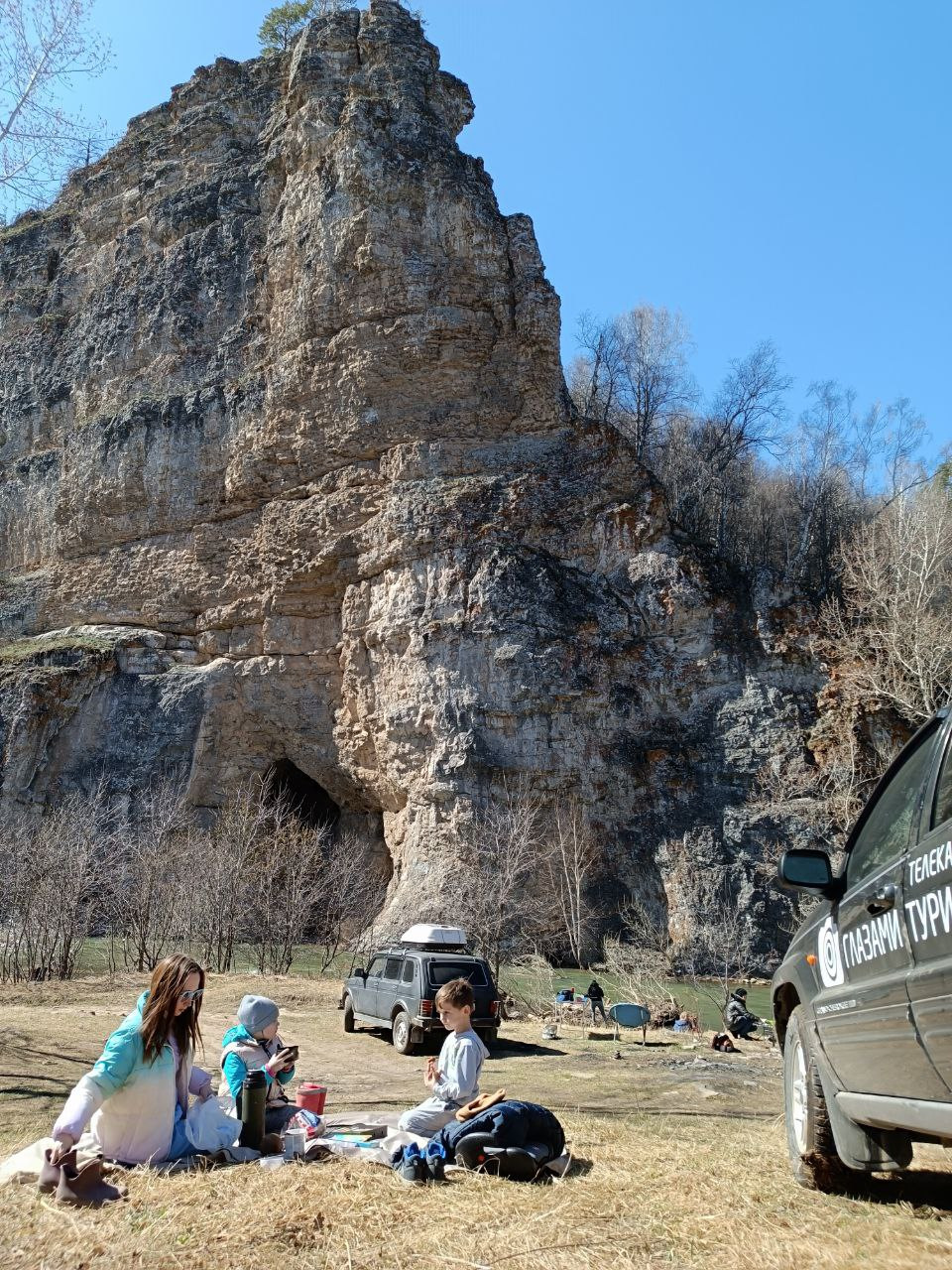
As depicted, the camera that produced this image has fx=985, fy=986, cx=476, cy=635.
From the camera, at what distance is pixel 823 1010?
4.81 m

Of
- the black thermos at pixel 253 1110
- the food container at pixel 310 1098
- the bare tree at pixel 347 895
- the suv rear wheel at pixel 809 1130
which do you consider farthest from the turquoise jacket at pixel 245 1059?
the bare tree at pixel 347 895

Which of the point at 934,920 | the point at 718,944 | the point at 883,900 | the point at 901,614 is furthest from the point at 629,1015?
the point at 901,614

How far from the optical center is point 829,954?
15.9 ft

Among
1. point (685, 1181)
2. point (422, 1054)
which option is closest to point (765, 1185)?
point (685, 1181)

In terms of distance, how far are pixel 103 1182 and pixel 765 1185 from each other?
129 inches

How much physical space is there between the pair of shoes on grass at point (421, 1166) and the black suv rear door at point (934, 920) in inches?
108

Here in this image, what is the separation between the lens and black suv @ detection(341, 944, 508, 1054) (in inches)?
504

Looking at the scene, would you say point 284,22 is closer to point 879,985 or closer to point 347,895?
point 347,895

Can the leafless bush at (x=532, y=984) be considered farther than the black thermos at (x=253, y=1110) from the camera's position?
Yes

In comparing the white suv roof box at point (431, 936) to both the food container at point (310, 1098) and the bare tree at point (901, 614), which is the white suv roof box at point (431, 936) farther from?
the bare tree at point (901, 614)

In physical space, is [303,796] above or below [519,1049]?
above

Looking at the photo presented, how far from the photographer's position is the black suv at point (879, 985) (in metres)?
3.51

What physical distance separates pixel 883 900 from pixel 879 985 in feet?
1.14

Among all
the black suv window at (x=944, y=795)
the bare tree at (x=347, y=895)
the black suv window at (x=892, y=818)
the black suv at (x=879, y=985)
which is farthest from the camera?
the bare tree at (x=347, y=895)
